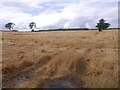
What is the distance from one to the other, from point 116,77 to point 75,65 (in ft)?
13.1

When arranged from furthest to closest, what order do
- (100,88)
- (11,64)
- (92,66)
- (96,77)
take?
(11,64) < (92,66) < (96,77) < (100,88)

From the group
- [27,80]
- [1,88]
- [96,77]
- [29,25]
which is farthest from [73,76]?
[29,25]

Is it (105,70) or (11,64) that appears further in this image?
(11,64)

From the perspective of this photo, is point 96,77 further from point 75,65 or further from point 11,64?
point 11,64

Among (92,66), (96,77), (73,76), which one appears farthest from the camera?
(92,66)

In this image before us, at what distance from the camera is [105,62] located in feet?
61.4

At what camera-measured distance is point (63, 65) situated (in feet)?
60.4

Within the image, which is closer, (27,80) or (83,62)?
(27,80)

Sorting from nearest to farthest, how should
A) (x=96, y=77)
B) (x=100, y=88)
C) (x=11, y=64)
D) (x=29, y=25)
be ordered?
(x=100, y=88) → (x=96, y=77) → (x=11, y=64) → (x=29, y=25)

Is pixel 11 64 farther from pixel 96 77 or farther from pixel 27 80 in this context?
pixel 96 77

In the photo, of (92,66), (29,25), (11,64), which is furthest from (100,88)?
(29,25)

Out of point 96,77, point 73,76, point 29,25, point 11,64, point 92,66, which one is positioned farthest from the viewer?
point 29,25

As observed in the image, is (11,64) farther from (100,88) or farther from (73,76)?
(100,88)

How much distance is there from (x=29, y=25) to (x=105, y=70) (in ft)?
416
